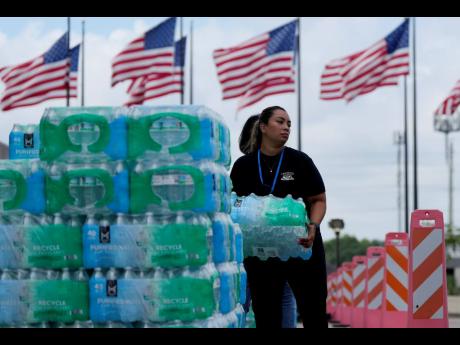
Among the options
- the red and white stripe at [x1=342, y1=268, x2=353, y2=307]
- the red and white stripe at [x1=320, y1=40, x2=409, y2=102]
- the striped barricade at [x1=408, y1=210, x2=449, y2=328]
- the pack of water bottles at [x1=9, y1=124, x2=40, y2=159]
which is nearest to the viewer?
the pack of water bottles at [x1=9, y1=124, x2=40, y2=159]

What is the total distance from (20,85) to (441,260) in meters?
22.1

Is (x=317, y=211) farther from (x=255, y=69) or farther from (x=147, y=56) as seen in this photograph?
(x=147, y=56)

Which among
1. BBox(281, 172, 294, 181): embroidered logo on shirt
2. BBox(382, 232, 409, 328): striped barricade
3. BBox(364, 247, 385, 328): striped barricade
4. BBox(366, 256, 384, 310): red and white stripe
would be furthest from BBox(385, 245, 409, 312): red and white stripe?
BBox(281, 172, 294, 181): embroidered logo on shirt

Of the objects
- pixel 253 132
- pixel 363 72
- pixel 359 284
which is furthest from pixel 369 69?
pixel 253 132

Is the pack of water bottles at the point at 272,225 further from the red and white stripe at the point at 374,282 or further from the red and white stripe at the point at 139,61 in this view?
the red and white stripe at the point at 139,61

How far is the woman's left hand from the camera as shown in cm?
937

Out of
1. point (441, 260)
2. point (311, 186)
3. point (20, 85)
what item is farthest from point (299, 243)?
point (20, 85)

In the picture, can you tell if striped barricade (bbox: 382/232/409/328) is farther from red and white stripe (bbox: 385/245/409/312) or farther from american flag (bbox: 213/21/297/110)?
american flag (bbox: 213/21/297/110)

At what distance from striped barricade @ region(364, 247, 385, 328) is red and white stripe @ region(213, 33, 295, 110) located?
11.8 metres

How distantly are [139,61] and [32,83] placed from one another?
329cm

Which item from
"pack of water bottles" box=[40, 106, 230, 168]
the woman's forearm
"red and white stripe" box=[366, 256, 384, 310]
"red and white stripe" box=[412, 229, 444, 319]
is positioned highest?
"pack of water bottles" box=[40, 106, 230, 168]

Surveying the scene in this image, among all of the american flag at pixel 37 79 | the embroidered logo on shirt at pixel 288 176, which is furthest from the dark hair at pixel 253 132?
the american flag at pixel 37 79

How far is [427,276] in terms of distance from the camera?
1443 centimetres
